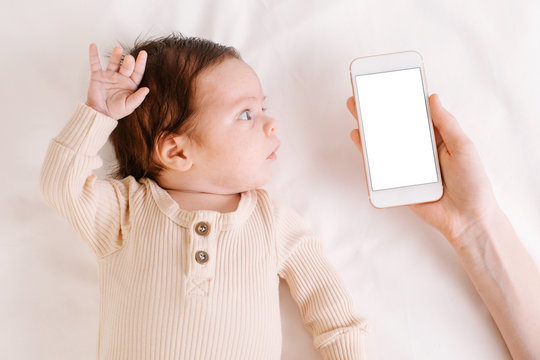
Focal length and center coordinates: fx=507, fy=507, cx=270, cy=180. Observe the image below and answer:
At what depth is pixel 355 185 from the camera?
138 centimetres

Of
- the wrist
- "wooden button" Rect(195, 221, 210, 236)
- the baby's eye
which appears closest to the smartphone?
the wrist

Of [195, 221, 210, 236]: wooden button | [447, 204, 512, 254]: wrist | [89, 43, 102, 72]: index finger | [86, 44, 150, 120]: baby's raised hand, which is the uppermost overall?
[89, 43, 102, 72]: index finger

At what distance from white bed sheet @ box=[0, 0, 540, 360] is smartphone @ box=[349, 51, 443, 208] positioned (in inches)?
3.9

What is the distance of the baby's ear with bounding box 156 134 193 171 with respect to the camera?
1172mm

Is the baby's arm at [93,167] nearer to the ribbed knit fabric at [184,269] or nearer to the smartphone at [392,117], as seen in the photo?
the ribbed knit fabric at [184,269]

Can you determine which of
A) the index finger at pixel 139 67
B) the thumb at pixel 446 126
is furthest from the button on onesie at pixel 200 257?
the thumb at pixel 446 126

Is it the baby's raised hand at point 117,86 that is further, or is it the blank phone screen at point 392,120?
the blank phone screen at point 392,120

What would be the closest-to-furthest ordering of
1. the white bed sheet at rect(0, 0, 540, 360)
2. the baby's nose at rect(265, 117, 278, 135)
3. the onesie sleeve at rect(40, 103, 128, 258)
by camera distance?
the onesie sleeve at rect(40, 103, 128, 258) → the baby's nose at rect(265, 117, 278, 135) → the white bed sheet at rect(0, 0, 540, 360)

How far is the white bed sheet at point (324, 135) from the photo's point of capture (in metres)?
1.32

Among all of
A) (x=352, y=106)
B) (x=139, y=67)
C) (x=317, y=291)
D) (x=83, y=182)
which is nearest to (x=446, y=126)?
(x=352, y=106)

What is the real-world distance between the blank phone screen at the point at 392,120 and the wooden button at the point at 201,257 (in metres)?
Answer: 0.47

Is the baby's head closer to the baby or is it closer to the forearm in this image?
the baby

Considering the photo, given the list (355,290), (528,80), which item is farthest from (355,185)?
(528,80)

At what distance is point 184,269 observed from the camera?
1111mm
